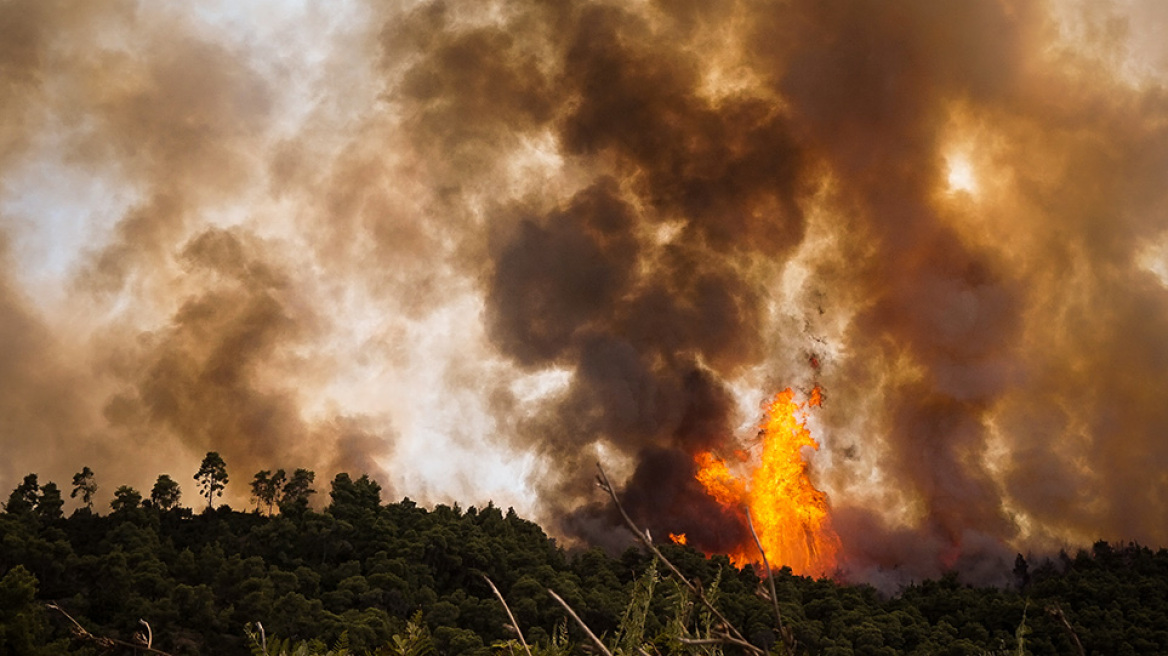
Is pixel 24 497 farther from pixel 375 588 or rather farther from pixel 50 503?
pixel 375 588

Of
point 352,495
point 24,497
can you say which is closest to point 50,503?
point 24,497

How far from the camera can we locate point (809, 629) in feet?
238

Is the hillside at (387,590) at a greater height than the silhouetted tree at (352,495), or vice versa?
the silhouetted tree at (352,495)

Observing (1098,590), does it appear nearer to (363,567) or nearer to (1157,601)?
(1157,601)

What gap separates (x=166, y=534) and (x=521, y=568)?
30.0 metres

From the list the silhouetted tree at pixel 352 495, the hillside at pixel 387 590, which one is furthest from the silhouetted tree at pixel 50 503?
the silhouetted tree at pixel 352 495

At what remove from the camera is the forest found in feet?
188

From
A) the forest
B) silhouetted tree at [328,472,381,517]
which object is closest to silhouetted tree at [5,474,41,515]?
the forest

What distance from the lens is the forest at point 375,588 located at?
57.2 m

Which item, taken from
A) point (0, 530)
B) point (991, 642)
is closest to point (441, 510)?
point (0, 530)

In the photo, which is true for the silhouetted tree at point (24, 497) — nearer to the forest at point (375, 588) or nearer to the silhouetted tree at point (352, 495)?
the forest at point (375, 588)

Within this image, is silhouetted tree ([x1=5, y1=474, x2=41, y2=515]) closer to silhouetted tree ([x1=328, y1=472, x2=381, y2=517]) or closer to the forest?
the forest

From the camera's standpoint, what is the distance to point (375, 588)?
225ft

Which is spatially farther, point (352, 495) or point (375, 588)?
point (352, 495)
